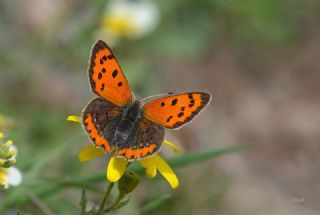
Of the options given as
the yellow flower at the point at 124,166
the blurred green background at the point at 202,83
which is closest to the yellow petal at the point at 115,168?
the yellow flower at the point at 124,166

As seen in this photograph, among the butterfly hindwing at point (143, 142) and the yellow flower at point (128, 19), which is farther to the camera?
the yellow flower at point (128, 19)

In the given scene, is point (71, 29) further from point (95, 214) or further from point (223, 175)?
point (95, 214)

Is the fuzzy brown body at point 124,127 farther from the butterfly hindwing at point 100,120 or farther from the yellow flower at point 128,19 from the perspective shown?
the yellow flower at point 128,19

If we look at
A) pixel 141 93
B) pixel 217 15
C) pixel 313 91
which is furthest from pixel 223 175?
pixel 217 15

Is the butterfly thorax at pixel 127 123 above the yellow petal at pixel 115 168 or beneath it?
above

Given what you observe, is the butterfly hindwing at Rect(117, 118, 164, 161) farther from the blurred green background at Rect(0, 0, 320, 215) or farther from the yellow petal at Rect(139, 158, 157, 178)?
the blurred green background at Rect(0, 0, 320, 215)

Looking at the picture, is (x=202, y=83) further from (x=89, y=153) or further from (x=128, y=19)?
(x=89, y=153)
